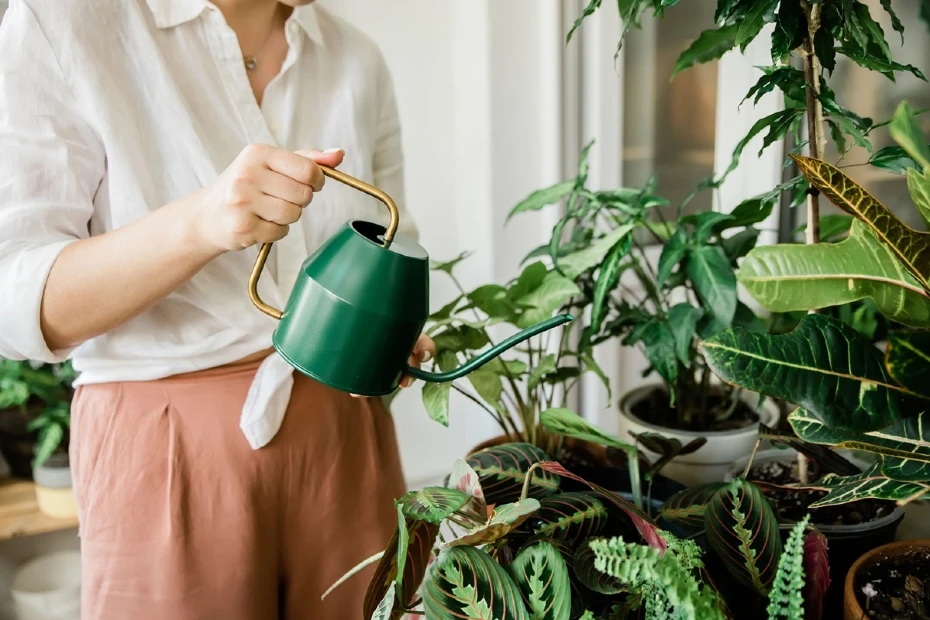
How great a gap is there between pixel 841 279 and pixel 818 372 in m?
0.07

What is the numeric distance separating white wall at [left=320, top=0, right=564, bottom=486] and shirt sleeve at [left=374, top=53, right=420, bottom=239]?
372 millimetres

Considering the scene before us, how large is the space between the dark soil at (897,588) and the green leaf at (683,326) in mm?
306

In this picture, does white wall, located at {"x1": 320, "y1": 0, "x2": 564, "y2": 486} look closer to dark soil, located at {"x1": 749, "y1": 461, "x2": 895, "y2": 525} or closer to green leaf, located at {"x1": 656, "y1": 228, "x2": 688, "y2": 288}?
green leaf, located at {"x1": 656, "y1": 228, "x2": 688, "y2": 288}

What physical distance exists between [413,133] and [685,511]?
42.5 inches

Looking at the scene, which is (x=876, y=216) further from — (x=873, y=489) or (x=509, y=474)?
(x=509, y=474)

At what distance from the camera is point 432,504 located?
52cm

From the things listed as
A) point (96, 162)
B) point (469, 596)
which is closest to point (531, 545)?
point (469, 596)

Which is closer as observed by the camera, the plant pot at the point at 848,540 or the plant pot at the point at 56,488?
the plant pot at the point at 848,540

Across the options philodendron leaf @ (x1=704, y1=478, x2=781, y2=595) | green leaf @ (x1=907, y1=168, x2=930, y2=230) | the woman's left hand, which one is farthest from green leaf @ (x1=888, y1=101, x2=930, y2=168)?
the woman's left hand

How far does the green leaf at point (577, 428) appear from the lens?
0.69 meters

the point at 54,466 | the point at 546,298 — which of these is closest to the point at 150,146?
the point at 546,298

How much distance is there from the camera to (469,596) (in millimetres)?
491

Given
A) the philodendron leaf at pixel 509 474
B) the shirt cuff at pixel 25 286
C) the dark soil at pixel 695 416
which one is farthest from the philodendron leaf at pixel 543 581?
the dark soil at pixel 695 416

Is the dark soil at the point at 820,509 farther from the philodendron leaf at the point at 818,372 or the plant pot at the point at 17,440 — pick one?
the plant pot at the point at 17,440
